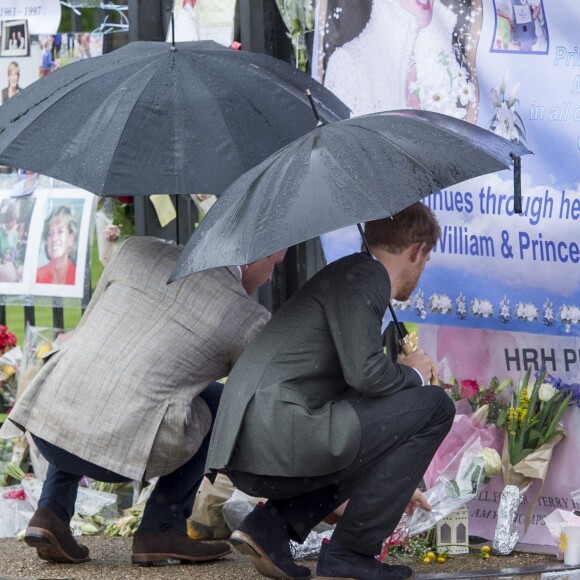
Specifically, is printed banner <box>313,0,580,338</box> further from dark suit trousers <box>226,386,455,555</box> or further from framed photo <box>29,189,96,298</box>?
framed photo <box>29,189,96,298</box>

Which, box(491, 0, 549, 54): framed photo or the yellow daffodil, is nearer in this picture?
box(491, 0, 549, 54): framed photo

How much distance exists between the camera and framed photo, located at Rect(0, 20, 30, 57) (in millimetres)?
6402

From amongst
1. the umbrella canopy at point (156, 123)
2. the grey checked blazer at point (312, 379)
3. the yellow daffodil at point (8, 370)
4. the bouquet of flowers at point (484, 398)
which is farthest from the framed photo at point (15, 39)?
the grey checked blazer at point (312, 379)

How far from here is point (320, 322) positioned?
3578mm

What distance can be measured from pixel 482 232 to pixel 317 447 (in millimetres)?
1507

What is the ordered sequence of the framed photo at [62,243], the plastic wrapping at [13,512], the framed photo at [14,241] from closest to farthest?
the plastic wrapping at [13,512] → the framed photo at [62,243] → the framed photo at [14,241]

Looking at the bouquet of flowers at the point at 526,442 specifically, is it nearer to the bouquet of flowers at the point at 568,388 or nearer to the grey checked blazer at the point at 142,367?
the bouquet of flowers at the point at 568,388

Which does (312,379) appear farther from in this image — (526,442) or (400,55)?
(400,55)

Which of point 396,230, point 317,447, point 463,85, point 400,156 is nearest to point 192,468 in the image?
point 317,447

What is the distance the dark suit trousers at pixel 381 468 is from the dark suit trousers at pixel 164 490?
55 centimetres

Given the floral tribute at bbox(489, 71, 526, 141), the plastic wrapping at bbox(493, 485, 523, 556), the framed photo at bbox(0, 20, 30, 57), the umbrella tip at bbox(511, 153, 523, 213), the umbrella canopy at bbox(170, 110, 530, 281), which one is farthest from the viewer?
the framed photo at bbox(0, 20, 30, 57)

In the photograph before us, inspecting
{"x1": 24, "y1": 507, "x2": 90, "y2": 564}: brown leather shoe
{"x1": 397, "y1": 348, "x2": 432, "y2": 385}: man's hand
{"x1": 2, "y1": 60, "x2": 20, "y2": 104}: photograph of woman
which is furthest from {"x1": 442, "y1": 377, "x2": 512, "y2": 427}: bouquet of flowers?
{"x1": 2, "y1": 60, "x2": 20, "y2": 104}: photograph of woman

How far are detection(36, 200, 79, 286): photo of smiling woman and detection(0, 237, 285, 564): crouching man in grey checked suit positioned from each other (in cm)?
201

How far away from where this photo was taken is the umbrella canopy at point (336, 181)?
3.27m
